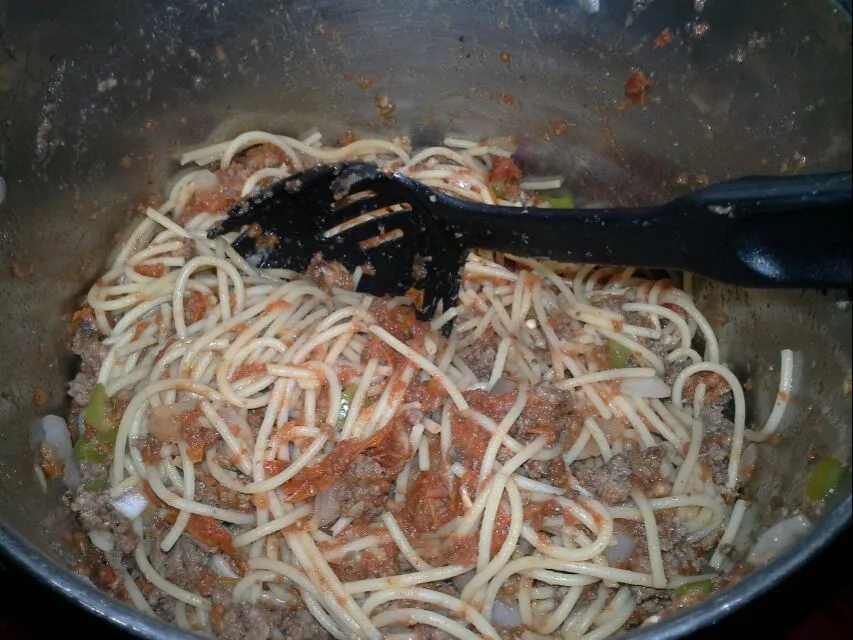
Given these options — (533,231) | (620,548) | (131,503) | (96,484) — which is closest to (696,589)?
(620,548)

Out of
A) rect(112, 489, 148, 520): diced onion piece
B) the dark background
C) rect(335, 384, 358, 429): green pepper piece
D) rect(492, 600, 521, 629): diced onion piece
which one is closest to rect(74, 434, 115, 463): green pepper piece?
rect(112, 489, 148, 520): diced onion piece

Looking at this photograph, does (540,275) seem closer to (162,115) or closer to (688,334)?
(688,334)

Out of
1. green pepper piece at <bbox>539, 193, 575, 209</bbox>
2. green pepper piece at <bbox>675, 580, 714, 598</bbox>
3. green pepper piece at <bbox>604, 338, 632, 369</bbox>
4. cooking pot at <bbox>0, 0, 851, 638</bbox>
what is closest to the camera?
cooking pot at <bbox>0, 0, 851, 638</bbox>

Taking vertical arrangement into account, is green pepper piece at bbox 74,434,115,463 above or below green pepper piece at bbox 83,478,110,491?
above

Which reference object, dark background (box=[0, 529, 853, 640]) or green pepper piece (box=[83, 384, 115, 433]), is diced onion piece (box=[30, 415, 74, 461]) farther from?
dark background (box=[0, 529, 853, 640])

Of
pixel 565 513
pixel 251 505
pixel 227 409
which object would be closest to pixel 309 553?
pixel 251 505

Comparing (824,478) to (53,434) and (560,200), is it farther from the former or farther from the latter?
(53,434)
